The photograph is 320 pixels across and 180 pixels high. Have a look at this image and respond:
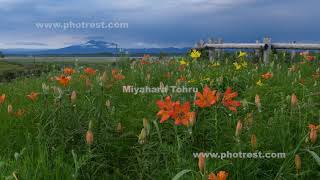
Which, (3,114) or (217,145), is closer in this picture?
(217,145)

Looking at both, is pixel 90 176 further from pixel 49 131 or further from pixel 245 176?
pixel 245 176

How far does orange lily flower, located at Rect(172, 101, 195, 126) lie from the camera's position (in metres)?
3.85

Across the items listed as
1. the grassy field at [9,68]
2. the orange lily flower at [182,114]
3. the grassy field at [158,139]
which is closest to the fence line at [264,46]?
the grassy field at [9,68]

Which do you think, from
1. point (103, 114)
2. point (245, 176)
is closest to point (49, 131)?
point (103, 114)

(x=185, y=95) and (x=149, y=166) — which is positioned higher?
(x=185, y=95)

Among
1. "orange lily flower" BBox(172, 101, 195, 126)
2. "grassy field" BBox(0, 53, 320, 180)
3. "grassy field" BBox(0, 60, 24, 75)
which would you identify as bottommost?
"grassy field" BBox(0, 60, 24, 75)

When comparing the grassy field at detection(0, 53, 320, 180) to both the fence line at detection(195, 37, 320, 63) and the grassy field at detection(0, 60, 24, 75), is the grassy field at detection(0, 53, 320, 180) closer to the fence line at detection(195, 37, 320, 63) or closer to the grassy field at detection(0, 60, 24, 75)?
the fence line at detection(195, 37, 320, 63)

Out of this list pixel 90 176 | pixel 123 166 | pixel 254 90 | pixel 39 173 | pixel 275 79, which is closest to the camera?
pixel 39 173

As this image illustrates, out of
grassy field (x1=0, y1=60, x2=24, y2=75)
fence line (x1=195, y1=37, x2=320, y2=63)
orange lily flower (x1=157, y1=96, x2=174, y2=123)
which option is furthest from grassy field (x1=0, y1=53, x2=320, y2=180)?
grassy field (x1=0, y1=60, x2=24, y2=75)

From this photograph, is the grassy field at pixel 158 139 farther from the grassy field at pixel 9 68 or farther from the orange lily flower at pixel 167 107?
the grassy field at pixel 9 68

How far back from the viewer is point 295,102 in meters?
4.35

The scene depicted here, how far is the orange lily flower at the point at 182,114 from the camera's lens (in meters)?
3.85

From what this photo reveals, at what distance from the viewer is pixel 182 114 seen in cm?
389

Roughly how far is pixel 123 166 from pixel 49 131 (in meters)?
0.76
